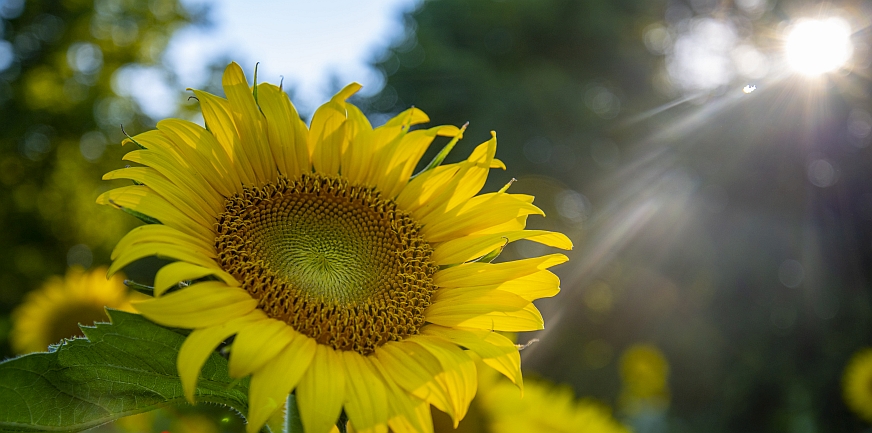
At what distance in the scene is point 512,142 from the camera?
10969 mm

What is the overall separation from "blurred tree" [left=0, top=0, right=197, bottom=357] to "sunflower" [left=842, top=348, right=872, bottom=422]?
11.6 meters

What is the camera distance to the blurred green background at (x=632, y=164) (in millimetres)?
8195

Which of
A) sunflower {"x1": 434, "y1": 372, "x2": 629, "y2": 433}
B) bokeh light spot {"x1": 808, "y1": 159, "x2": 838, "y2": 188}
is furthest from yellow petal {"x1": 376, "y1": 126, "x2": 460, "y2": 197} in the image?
bokeh light spot {"x1": 808, "y1": 159, "x2": 838, "y2": 188}

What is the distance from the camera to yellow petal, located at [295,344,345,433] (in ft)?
2.80

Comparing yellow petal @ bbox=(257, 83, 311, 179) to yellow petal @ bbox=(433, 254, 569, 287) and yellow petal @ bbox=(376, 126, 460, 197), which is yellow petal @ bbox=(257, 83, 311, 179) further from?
yellow petal @ bbox=(433, 254, 569, 287)

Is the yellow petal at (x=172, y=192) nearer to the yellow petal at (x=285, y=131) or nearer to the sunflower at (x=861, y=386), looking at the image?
the yellow petal at (x=285, y=131)

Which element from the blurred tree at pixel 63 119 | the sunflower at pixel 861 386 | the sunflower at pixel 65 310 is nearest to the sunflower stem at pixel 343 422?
the sunflower at pixel 65 310

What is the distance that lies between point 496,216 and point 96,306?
3286mm

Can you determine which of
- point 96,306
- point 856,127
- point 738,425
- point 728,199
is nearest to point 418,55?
point 728,199

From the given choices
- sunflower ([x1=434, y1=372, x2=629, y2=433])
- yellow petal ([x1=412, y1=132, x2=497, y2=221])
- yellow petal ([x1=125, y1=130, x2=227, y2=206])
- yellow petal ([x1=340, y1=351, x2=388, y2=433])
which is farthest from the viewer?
sunflower ([x1=434, y1=372, x2=629, y2=433])

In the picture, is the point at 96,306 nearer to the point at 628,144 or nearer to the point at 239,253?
the point at 239,253

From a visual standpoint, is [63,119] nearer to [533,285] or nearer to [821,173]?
[821,173]

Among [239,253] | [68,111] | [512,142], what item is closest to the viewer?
[239,253]

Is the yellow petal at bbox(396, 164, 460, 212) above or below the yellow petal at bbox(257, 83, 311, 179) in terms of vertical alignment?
above
